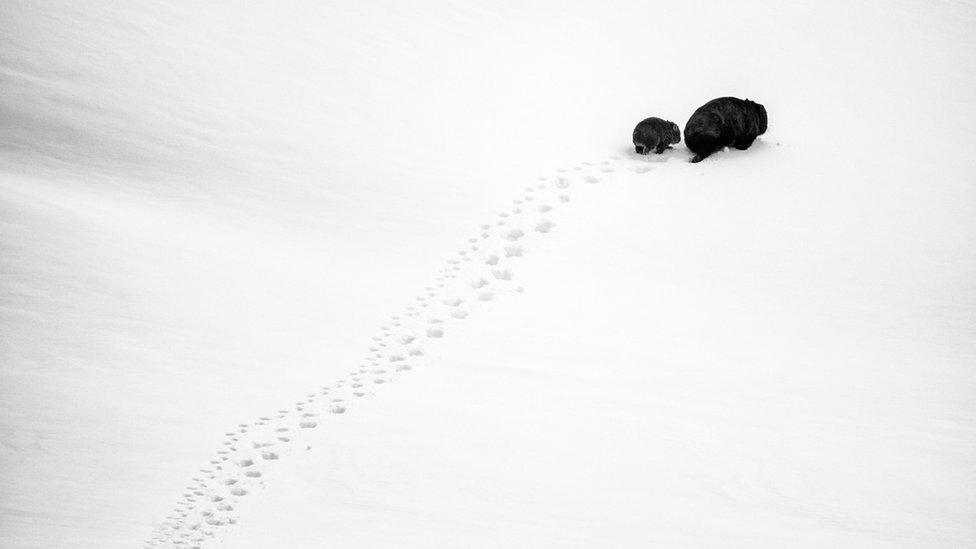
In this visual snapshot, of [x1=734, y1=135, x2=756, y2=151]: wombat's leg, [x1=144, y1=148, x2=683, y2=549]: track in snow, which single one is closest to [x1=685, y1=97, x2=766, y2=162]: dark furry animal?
[x1=734, y1=135, x2=756, y2=151]: wombat's leg

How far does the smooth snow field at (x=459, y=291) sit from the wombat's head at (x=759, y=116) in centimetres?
23

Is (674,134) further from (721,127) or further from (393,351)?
(393,351)

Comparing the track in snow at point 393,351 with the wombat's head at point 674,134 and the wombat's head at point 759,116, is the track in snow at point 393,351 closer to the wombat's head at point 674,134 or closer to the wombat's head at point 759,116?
the wombat's head at point 674,134

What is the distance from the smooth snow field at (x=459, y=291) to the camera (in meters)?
3.34

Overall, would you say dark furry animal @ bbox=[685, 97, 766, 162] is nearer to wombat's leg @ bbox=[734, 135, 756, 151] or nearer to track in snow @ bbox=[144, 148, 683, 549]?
wombat's leg @ bbox=[734, 135, 756, 151]

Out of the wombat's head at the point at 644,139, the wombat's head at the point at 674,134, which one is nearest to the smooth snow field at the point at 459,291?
the wombat's head at the point at 644,139

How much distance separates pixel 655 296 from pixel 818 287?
1.11 meters

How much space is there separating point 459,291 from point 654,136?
8.04ft

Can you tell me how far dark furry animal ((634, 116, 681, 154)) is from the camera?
20.4 feet

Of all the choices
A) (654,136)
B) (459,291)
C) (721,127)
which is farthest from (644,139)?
(459,291)

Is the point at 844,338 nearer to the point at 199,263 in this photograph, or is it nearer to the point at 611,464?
the point at 611,464

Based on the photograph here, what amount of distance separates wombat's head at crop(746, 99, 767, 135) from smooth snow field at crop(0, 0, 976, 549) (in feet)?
0.74

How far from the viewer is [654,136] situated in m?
6.21

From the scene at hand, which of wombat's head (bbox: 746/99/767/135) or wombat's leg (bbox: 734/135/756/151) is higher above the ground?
wombat's head (bbox: 746/99/767/135)
